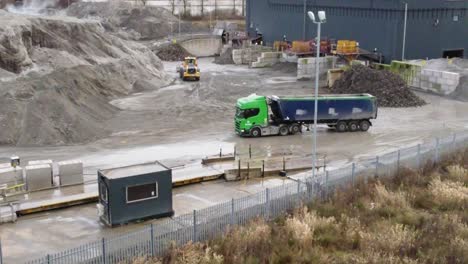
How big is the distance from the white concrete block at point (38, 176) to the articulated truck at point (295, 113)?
40.6 ft

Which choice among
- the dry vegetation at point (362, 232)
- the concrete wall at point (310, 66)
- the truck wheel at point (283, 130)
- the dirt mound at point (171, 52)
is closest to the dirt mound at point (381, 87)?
the concrete wall at point (310, 66)

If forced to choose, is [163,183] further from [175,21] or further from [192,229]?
[175,21]

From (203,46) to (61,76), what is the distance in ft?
137

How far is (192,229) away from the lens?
16469mm

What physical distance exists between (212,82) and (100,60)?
10.9 meters

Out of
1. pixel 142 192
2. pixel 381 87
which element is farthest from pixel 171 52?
pixel 142 192

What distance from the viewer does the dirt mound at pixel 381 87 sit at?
42656 mm

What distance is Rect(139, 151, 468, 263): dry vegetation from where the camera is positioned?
15.8 meters

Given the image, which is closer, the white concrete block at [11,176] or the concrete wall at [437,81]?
the white concrete block at [11,176]

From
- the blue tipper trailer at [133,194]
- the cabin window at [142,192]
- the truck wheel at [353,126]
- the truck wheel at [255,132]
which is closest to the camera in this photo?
the blue tipper trailer at [133,194]

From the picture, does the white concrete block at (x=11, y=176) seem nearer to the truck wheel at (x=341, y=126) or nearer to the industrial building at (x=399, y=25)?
the truck wheel at (x=341, y=126)

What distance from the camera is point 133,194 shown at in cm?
1977

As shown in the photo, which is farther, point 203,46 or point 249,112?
point 203,46

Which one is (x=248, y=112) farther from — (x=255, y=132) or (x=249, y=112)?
(x=255, y=132)
